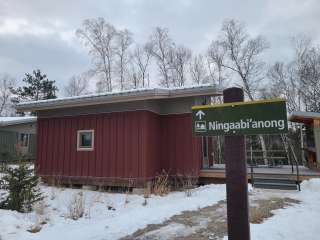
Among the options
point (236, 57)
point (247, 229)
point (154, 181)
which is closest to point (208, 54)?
point (236, 57)

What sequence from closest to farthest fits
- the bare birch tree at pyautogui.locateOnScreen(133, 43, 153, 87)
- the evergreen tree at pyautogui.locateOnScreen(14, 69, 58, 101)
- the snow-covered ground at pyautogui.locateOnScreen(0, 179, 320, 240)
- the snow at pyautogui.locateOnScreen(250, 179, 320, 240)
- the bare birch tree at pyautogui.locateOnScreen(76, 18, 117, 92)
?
1. the snow at pyautogui.locateOnScreen(250, 179, 320, 240)
2. the snow-covered ground at pyautogui.locateOnScreen(0, 179, 320, 240)
3. the bare birch tree at pyautogui.locateOnScreen(76, 18, 117, 92)
4. the bare birch tree at pyautogui.locateOnScreen(133, 43, 153, 87)
5. the evergreen tree at pyautogui.locateOnScreen(14, 69, 58, 101)

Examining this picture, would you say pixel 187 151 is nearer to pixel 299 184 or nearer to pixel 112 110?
pixel 112 110

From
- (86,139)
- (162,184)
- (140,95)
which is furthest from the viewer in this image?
(86,139)

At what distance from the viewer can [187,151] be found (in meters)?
9.73

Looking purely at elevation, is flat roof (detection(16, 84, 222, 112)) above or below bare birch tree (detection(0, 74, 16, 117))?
below

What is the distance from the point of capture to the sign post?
250 cm

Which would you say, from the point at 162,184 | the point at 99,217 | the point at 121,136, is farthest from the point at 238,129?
the point at 121,136

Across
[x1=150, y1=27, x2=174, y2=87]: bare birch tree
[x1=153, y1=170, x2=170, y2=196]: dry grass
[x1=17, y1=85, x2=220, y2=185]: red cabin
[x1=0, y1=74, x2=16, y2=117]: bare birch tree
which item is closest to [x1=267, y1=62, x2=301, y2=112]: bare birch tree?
[x1=150, y1=27, x2=174, y2=87]: bare birch tree

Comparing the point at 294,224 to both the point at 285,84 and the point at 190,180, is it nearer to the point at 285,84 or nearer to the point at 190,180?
the point at 190,180

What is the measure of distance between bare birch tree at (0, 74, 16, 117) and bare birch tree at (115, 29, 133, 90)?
19.1 meters

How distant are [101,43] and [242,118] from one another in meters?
26.6

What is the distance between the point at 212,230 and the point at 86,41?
84.1 feet

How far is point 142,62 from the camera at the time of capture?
3180 cm

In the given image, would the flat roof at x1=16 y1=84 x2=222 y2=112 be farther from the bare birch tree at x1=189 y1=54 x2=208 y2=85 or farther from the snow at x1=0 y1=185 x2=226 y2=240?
the bare birch tree at x1=189 y1=54 x2=208 y2=85
